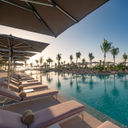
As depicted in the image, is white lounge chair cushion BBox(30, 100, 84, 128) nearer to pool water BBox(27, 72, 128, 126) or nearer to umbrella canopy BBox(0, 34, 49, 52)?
pool water BBox(27, 72, 128, 126)

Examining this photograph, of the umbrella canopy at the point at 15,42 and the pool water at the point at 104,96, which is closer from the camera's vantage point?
the umbrella canopy at the point at 15,42

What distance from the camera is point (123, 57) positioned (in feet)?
112

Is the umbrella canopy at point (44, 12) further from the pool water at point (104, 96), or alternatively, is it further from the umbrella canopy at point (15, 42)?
the pool water at point (104, 96)

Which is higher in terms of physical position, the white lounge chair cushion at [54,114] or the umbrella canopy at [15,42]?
the umbrella canopy at [15,42]

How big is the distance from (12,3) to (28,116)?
2.87 metres

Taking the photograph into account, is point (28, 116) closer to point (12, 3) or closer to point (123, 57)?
point (12, 3)

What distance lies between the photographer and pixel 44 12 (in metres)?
2.36

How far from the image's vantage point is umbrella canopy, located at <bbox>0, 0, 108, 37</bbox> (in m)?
1.79

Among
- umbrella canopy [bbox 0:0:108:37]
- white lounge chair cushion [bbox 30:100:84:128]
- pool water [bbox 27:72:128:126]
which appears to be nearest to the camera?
umbrella canopy [bbox 0:0:108:37]

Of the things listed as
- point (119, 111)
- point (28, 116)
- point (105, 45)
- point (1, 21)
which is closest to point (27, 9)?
point (1, 21)

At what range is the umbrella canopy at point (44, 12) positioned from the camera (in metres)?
1.79

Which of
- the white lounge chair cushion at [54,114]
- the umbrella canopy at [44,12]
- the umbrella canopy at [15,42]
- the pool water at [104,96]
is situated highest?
the umbrella canopy at [44,12]

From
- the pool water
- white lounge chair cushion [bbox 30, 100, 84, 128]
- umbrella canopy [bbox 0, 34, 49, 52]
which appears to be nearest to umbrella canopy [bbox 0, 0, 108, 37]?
umbrella canopy [bbox 0, 34, 49, 52]

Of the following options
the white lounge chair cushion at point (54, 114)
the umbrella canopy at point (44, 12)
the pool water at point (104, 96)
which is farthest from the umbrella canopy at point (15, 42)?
the pool water at point (104, 96)
